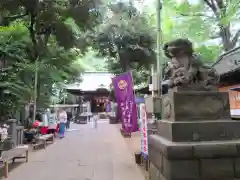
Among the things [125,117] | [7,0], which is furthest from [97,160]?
[7,0]

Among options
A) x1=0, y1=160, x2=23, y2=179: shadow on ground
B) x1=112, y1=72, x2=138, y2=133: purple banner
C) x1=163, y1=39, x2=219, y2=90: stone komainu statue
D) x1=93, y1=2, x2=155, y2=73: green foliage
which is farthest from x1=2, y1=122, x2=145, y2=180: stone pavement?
x1=93, y1=2, x2=155, y2=73: green foliage

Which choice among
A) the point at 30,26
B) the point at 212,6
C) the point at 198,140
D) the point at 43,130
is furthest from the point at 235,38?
the point at 43,130

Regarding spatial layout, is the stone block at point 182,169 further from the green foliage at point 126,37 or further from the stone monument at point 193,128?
the green foliage at point 126,37

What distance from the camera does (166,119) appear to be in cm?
589

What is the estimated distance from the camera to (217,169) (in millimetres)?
4949

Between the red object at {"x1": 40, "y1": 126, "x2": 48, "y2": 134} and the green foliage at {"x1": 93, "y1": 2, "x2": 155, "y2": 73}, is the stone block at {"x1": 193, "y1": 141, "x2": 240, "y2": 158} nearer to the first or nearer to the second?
the red object at {"x1": 40, "y1": 126, "x2": 48, "y2": 134}

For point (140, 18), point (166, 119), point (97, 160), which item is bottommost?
point (97, 160)

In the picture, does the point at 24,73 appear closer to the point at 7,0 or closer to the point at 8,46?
the point at 8,46

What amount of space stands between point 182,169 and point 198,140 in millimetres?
664

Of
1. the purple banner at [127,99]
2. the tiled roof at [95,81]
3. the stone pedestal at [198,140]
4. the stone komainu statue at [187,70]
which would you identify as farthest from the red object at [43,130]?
the tiled roof at [95,81]

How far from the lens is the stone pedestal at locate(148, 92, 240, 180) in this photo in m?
4.87

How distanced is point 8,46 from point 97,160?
6098 mm

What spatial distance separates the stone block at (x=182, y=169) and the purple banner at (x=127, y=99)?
727 cm

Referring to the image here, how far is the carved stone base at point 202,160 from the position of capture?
4848mm
